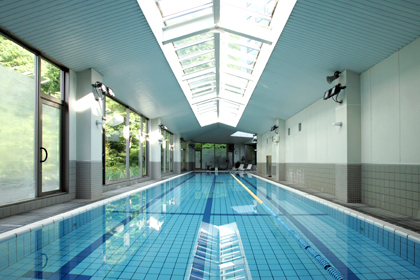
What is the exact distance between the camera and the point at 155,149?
39.9 feet

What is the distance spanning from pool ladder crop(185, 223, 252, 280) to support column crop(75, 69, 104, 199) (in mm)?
3405

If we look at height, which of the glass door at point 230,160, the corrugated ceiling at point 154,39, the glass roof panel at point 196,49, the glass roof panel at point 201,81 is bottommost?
the glass door at point 230,160

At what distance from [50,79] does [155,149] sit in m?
7.12

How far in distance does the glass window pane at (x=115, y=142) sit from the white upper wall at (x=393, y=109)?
6856 millimetres

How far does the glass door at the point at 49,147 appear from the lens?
502cm

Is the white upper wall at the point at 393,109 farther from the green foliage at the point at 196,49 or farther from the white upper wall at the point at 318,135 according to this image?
the green foliage at the point at 196,49

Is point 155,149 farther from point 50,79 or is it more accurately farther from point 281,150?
point 50,79

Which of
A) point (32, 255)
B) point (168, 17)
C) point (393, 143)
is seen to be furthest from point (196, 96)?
point (32, 255)

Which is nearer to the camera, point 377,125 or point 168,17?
point 377,125

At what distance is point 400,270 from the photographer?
2.46m

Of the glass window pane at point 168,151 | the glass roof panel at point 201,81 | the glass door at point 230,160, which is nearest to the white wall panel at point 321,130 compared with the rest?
the glass roof panel at point 201,81

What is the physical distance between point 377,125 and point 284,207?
8.35 feet

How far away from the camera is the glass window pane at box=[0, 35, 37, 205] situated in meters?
4.14

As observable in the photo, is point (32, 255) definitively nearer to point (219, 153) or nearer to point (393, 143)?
point (393, 143)
